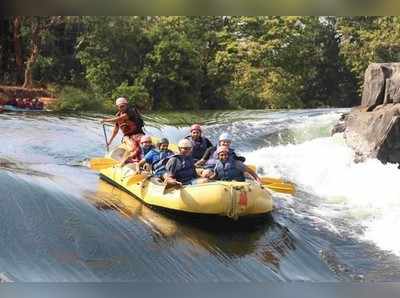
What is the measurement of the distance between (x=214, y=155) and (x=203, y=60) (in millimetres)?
607

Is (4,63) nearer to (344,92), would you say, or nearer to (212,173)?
(212,173)

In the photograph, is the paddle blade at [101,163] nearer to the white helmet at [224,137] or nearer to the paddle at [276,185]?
the white helmet at [224,137]

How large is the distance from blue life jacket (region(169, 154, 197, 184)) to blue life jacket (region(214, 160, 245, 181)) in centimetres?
15

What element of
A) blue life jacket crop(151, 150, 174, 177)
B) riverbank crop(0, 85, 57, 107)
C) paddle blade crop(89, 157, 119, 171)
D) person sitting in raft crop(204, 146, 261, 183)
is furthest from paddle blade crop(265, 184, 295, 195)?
riverbank crop(0, 85, 57, 107)

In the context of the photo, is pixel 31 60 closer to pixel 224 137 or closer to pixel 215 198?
pixel 224 137

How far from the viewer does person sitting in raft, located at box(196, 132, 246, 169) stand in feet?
13.3

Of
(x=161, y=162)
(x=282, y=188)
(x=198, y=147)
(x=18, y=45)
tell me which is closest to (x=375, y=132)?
(x=282, y=188)

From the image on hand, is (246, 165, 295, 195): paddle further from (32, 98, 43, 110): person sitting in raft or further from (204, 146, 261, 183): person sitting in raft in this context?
(32, 98, 43, 110): person sitting in raft

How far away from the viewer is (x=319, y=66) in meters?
4.16

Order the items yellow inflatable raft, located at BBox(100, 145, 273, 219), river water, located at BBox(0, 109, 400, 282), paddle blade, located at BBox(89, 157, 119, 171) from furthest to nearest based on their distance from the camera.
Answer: paddle blade, located at BBox(89, 157, 119, 171), yellow inflatable raft, located at BBox(100, 145, 273, 219), river water, located at BBox(0, 109, 400, 282)

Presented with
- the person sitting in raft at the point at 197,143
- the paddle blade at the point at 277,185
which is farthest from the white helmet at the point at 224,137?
the paddle blade at the point at 277,185

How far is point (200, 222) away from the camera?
12.7 feet
